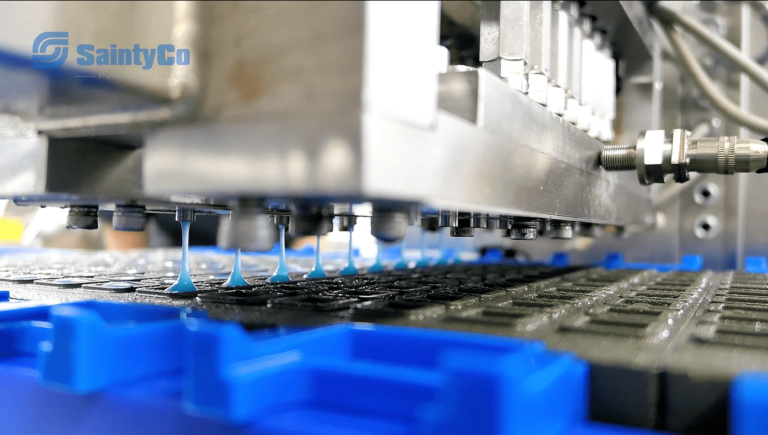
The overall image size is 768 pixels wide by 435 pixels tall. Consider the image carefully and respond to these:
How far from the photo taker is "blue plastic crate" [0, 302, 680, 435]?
1.30 ft

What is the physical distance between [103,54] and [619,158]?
0.91 meters

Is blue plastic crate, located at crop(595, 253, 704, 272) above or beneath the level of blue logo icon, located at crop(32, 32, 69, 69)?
beneath

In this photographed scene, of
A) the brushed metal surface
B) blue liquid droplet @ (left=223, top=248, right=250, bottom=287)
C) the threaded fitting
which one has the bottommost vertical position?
blue liquid droplet @ (left=223, top=248, right=250, bottom=287)

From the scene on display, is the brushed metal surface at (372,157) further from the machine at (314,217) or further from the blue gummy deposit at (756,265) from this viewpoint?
the blue gummy deposit at (756,265)

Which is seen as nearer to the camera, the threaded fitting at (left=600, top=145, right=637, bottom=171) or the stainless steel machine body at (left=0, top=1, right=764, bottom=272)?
the stainless steel machine body at (left=0, top=1, right=764, bottom=272)

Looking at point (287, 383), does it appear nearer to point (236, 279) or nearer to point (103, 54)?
point (103, 54)

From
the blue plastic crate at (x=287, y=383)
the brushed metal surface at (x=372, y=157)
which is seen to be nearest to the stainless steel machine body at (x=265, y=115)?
the brushed metal surface at (x=372, y=157)

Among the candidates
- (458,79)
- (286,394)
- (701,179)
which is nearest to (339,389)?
(286,394)

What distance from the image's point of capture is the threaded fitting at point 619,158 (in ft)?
3.59

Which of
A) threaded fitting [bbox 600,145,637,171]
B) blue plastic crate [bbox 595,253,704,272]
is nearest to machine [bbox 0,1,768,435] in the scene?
threaded fitting [bbox 600,145,637,171]

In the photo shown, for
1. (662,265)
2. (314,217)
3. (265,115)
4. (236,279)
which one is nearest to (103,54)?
(265,115)

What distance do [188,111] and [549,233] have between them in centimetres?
99

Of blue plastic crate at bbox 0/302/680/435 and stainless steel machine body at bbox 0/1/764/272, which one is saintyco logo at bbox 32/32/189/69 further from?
blue plastic crate at bbox 0/302/680/435

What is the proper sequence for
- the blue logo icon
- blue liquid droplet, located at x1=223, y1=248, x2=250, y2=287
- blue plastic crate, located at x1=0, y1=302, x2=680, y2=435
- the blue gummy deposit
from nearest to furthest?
blue plastic crate, located at x1=0, y1=302, x2=680, y2=435
the blue logo icon
blue liquid droplet, located at x1=223, y1=248, x2=250, y2=287
the blue gummy deposit
